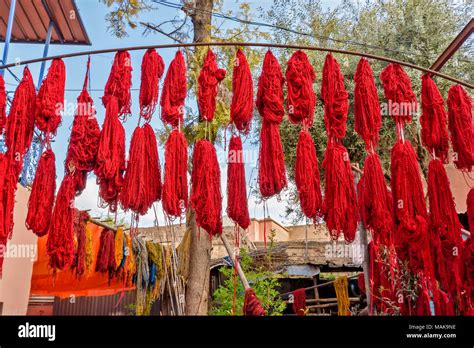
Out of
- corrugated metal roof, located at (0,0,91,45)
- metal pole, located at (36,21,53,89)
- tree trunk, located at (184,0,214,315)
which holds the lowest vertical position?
tree trunk, located at (184,0,214,315)

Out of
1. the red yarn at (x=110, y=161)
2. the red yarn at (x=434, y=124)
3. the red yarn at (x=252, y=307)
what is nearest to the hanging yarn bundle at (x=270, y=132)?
the red yarn at (x=110, y=161)

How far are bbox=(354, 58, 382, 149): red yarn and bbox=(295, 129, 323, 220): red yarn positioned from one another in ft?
1.13

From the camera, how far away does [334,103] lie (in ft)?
8.44

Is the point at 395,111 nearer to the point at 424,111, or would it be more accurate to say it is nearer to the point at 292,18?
the point at 424,111

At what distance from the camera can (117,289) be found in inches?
238

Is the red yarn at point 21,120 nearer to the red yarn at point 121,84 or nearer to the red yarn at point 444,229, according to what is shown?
the red yarn at point 121,84

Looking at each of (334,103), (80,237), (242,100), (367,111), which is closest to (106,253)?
(80,237)

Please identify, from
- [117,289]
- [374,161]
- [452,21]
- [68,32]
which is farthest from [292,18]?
[374,161]

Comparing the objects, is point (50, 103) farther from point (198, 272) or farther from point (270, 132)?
point (198, 272)

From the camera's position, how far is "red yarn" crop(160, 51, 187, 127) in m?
2.61

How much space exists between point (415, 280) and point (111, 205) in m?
2.54

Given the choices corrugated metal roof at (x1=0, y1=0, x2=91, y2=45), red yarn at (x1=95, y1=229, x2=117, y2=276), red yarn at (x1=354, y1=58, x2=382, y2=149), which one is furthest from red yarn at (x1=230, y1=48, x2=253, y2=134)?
corrugated metal roof at (x1=0, y1=0, x2=91, y2=45)

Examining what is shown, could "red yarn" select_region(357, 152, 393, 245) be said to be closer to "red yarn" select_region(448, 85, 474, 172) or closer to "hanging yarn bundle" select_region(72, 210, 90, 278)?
"red yarn" select_region(448, 85, 474, 172)

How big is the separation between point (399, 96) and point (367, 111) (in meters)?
0.28
